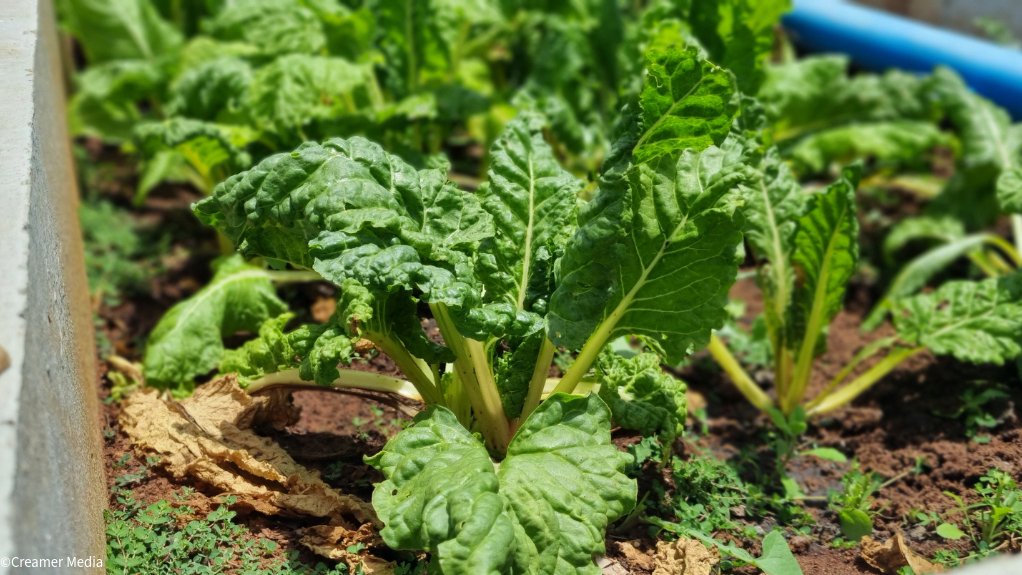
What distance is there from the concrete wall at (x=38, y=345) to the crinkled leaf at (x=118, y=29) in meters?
1.47

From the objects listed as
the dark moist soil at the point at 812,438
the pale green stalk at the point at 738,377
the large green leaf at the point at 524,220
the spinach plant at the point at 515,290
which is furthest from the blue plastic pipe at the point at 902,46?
the large green leaf at the point at 524,220

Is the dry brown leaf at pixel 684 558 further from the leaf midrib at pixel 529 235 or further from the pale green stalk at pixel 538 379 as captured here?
the leaf midrib at pixel 529 235

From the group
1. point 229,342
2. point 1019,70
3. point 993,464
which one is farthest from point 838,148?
point 229,342

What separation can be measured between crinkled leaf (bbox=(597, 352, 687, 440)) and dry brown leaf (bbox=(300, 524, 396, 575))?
642 millimetres

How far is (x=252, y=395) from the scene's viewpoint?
8.55 feet

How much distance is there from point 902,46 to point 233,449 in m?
3.62

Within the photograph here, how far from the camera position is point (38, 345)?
188 cm

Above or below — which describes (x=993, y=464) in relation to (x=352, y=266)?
below

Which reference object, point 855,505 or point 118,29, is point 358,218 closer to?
point 855,505

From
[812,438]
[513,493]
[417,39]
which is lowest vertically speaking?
[812,438]

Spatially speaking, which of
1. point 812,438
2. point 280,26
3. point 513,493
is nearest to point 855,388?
point 812,438

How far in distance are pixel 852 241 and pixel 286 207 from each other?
1567mm

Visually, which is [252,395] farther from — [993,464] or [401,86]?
[993,464]

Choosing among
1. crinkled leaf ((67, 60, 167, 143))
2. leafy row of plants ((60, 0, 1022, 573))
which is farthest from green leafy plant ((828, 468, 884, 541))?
crinkled leaf ((67, 60, 167, 143))
